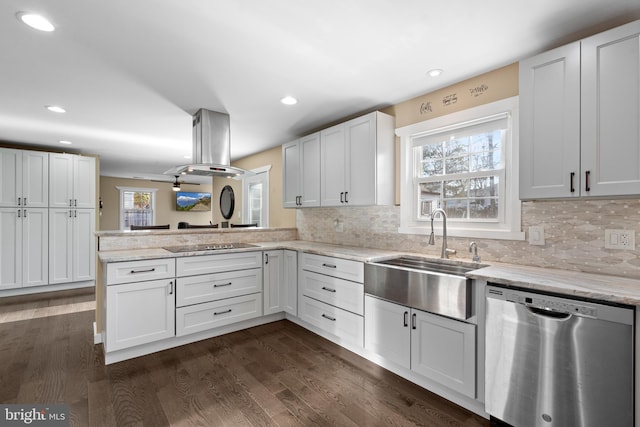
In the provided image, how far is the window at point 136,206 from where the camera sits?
8258 mm

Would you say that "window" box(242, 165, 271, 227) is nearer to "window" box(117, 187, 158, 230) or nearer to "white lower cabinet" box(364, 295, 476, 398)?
"white lower cabinet" box(364, 295, 476, 398)

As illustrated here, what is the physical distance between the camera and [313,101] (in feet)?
10.2

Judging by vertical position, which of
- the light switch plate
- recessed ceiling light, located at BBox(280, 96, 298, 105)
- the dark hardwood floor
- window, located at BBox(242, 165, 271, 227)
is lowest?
the dark hardwood floor

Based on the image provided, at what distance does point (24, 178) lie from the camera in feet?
15.7

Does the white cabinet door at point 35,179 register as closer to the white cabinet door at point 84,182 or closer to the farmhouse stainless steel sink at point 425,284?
the white cabinet door at point 84,182

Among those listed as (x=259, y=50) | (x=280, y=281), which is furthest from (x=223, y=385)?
(x=259, y=50)

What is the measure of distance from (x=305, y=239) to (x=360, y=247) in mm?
1139

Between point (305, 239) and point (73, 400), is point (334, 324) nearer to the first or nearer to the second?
point (305, 239)

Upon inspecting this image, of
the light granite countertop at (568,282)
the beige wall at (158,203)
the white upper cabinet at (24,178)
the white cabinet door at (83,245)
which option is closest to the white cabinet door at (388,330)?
the light granite countertop at (568,282)

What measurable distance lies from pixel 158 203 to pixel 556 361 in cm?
925

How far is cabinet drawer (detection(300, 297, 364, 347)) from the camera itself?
2670mm

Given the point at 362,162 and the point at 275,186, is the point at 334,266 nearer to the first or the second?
the point at 362,162

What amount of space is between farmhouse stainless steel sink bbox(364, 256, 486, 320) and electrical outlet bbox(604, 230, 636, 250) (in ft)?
2.34

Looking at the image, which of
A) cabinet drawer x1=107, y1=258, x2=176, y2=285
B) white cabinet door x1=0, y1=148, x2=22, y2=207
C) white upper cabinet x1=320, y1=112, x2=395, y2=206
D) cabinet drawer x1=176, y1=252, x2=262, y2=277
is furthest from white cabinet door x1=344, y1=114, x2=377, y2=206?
white cabinet door x1=0, y1=148, x2=22, y2=207
